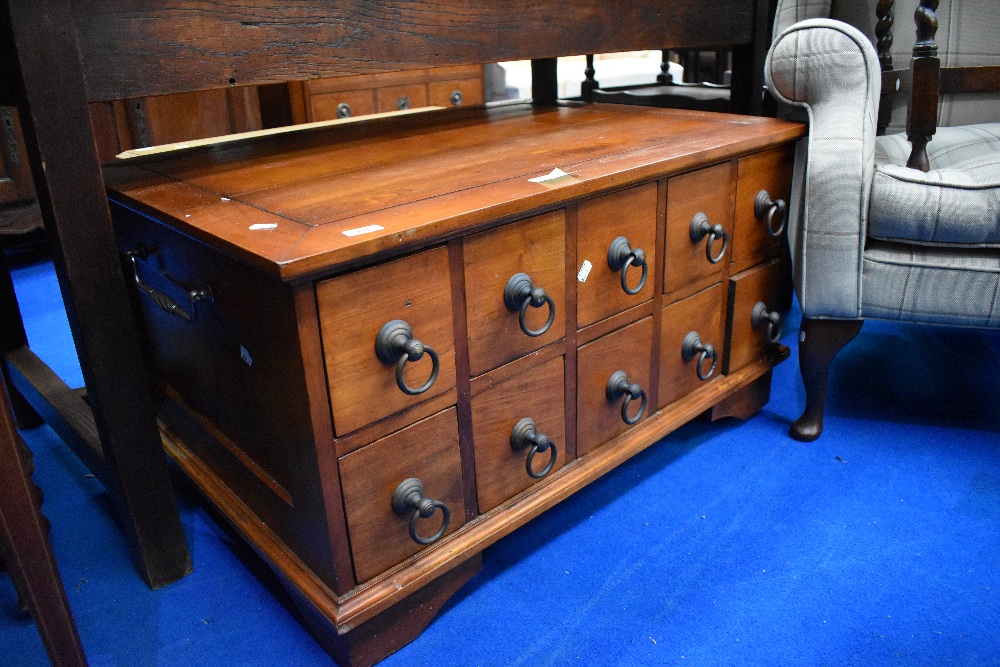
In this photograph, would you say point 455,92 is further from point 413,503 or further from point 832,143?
point 413,503

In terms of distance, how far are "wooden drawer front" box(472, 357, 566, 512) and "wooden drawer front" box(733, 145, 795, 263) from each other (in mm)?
418

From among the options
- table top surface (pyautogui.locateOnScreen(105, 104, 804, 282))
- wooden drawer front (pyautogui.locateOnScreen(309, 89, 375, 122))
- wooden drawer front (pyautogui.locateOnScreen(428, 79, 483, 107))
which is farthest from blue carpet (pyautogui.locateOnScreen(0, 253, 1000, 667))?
wooden drawer front (pyautogui.locateOnScreen(428, 79, 483, 107))

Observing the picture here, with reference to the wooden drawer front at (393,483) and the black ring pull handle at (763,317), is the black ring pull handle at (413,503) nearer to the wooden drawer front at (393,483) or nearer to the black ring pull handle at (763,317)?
the wooden drawer front at (393,483)

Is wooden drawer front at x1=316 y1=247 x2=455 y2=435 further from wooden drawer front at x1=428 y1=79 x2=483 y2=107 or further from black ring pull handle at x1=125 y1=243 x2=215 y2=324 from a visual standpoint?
wooden drawer front at x1=428 y1=79 x2=483 y2=107

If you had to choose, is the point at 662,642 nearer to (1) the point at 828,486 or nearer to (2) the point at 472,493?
(2) the point at 472,493

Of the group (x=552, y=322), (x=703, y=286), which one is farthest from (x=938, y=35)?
(x=552, y=322)

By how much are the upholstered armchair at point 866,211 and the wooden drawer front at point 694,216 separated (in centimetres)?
14

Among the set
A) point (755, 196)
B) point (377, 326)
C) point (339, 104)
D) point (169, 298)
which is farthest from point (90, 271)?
point (339, 104)

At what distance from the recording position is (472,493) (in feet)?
3.16

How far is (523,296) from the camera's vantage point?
896 millimetres

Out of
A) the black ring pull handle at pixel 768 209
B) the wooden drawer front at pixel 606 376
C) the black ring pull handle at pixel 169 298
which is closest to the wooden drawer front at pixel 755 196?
the black ring pull handle at pixel 768 209

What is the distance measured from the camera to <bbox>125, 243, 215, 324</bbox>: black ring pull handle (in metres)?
0.87

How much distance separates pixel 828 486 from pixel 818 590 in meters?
0.25

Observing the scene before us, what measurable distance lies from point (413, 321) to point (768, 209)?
2.26 feet
